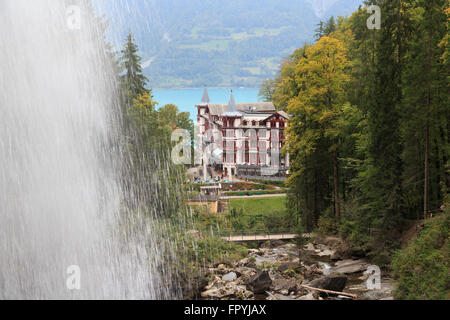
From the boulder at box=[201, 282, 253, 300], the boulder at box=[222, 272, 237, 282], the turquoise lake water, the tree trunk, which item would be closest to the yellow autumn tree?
the tree trunk

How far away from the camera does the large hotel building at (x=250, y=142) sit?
5844cm

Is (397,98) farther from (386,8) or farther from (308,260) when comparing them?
(308,260)

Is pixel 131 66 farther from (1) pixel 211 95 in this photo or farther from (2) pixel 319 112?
(1) pixel 211 95

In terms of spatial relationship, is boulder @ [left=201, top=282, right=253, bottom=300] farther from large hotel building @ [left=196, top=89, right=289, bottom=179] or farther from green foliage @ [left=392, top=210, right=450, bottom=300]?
large hotel building @ [left=196, top=89, right=289, bottom=179]

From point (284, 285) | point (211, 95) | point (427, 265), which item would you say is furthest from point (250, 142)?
point (211, 95)

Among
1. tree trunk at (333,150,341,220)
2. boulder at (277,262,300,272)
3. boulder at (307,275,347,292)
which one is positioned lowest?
boulder at (277,262,300,272)

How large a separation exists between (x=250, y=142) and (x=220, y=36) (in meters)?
117

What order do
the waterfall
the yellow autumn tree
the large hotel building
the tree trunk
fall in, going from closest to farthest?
the waterfall < the yellow autumn tree < the tree trunk < the large hotel building

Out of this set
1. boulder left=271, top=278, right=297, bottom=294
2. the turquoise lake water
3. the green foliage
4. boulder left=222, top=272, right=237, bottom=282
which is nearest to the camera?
the green foliage

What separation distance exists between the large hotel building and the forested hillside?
55215mm

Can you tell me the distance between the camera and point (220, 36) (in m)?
170

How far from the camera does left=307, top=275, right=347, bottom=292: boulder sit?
19.1m

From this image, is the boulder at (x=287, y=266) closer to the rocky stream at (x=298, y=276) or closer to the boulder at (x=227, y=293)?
the rocky stream at (x=298, y=276)

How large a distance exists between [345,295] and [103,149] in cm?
1492
